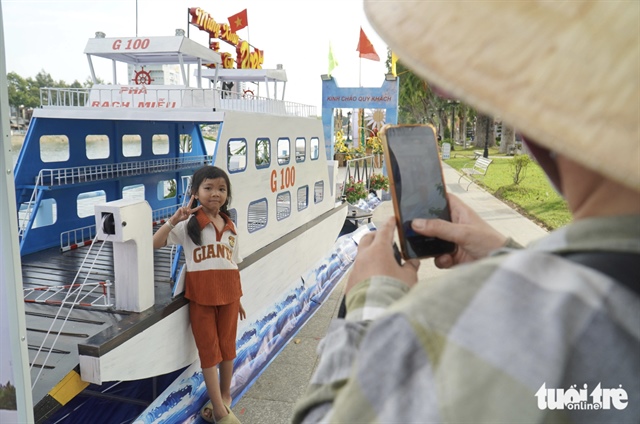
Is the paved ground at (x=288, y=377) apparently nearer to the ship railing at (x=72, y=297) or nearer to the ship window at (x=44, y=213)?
the ship railing at (x=72, y=297)

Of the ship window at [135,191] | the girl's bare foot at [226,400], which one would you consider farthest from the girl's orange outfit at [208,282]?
the ship window at [135,191]

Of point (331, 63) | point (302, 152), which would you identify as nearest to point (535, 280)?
point (302, 152)

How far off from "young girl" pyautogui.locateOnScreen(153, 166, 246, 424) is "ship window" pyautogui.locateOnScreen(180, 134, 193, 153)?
389 cm

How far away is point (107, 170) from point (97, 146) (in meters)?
0.37

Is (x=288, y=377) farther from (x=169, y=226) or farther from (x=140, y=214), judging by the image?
(x=140, y=214)

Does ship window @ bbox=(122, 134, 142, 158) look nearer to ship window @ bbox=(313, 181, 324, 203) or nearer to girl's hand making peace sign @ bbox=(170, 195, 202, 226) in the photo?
ship window @ bbox=(313, 181, 324, 203)

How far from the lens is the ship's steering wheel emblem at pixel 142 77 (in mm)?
6234

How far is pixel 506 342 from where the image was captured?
1.97 ft

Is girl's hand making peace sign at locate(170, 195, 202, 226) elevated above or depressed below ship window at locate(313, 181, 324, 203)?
above

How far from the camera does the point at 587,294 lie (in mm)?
607

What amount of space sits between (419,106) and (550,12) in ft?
183

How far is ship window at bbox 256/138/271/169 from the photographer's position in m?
5.68

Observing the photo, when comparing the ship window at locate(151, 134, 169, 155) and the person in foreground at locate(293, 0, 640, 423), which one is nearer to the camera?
the person in foreground at locate(293, 0, 640, 423)

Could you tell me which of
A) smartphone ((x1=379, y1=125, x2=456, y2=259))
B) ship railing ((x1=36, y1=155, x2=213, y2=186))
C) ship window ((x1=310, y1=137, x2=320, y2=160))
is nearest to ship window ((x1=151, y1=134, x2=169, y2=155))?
ship railing ((x1=36, y1=155, x2=213, y2=186))
